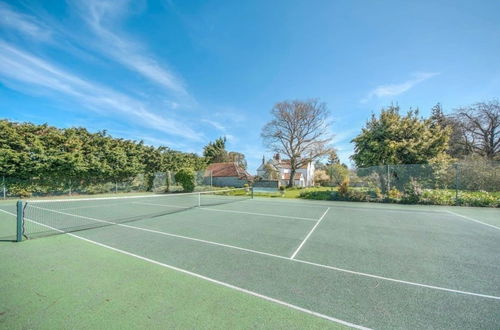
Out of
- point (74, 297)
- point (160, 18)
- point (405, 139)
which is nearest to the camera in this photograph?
point (74, 297)

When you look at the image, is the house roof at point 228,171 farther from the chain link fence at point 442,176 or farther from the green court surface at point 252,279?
the green court surface at point 252,279

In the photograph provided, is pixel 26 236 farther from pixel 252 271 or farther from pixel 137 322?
pixel 252 271

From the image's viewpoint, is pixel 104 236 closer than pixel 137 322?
No

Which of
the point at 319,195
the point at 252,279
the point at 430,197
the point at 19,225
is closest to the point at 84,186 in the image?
the point at 19,225

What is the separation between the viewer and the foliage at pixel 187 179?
80.8 feet

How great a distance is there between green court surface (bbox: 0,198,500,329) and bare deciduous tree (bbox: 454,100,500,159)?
24322mm

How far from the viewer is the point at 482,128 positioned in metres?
23.2

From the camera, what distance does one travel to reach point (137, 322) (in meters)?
2.57

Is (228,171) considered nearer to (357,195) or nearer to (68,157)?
(68,157)

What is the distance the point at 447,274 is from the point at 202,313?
441 centimetres

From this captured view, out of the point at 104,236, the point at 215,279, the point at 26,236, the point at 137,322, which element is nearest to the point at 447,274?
the point at 215,279

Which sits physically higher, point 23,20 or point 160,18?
point 160,18

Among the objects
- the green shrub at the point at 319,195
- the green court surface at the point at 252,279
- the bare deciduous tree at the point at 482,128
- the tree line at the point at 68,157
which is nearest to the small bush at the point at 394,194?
the green shrub at the point at 319,195

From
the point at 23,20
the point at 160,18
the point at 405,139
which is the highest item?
the point at 160,18
